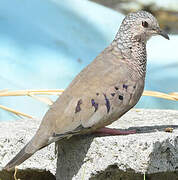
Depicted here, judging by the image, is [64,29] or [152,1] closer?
[64,29]

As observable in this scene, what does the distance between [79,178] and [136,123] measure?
795mm

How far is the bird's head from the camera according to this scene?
315cm

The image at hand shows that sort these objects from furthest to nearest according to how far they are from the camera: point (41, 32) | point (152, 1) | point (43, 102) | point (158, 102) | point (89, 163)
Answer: point (152, 1)
point (41, 32)
point (158, 102)
point (43, 102)
point (89, 163)

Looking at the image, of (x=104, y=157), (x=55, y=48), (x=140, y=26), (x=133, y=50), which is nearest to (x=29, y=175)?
(x=104, y=157)

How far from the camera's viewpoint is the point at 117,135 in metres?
2.94

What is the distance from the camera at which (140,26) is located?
3.15m

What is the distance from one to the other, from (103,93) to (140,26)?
55 centimetres

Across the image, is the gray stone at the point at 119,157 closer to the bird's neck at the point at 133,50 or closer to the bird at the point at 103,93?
the bird at the point at 103,93

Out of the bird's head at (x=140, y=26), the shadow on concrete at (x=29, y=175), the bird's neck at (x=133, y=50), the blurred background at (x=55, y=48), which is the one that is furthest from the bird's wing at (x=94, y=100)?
the blurred background at (x=55, y=48)

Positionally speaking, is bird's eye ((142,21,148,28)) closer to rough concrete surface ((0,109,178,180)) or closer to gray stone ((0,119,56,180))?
rough concrete surface ((0,109,178,180))

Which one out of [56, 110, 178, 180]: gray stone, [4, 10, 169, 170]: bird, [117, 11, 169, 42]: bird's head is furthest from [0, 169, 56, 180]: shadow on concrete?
[117, 11, 169, 42]: bird's head

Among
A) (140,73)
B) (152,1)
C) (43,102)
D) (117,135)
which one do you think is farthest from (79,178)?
(152,1)

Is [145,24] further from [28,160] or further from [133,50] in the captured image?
[28,160]

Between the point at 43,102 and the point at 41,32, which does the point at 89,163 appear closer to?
the point at 43,102
